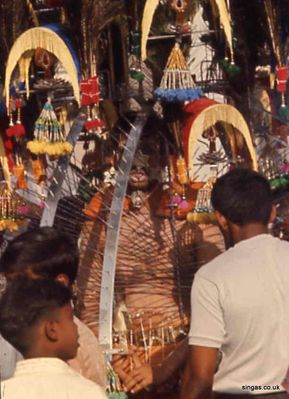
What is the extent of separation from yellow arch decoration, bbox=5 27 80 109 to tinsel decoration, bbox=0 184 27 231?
628mm

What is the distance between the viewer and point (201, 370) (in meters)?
3.73

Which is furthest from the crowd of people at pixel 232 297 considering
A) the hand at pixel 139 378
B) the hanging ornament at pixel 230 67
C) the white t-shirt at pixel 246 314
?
the hanging ornament at pixel 230 67

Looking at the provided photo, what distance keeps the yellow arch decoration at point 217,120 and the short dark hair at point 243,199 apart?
141 centimetres

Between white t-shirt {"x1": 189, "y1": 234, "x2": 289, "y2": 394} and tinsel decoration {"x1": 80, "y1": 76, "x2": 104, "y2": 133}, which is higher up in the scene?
tinsel decoration {"x1": 80, "y1": 76, "x2": 104, "y2": 133}

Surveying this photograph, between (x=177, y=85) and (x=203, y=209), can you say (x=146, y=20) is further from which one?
(x=203, y=209)

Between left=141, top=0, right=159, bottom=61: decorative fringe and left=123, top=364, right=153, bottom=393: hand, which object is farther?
left=141, top=0, right=159, bottom=61: decorative fringe

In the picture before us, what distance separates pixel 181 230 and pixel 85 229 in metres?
0.44

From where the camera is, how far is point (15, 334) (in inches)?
120

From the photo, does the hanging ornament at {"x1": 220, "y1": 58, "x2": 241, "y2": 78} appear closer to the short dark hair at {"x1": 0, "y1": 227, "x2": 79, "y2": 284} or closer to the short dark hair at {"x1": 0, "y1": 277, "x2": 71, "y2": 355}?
the short dark hair at {"x1": 0, "y1": 227, "x2": 79, "y2": 284}

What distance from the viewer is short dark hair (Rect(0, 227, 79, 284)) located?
3832mm

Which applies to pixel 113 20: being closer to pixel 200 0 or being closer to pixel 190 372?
pixel 200 0

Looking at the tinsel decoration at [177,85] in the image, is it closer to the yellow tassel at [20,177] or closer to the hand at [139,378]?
the yellow tassel at [20,177]

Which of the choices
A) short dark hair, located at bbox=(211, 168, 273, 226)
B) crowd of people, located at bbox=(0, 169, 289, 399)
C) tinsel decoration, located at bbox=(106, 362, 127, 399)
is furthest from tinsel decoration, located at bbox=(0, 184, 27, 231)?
short dark hair, located at bbox=(211, 168, 273, 226)

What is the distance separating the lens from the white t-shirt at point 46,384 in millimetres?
2930
